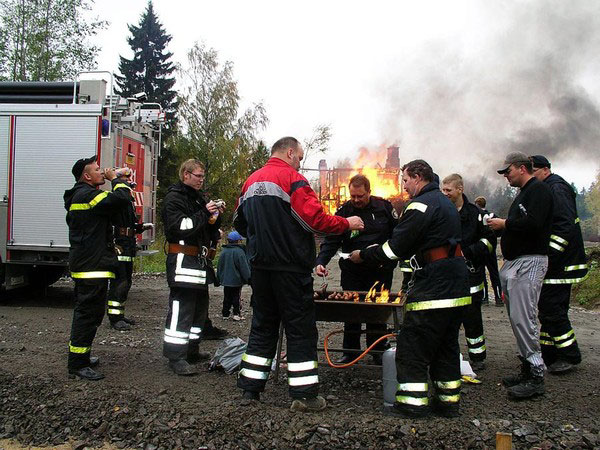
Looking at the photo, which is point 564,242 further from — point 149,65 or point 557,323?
point 149,65

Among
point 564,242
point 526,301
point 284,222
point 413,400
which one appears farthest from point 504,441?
point 564,242

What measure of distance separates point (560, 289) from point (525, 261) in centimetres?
81

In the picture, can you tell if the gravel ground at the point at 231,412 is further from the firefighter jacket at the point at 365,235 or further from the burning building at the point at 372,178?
the burning building at the point at 372,178

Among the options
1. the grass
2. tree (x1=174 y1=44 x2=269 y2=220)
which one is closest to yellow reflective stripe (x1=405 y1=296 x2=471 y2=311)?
the grass

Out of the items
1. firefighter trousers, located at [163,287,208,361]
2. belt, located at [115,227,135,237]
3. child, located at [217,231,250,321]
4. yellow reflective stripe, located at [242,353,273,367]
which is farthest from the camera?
child, located at [217,231,250,321]

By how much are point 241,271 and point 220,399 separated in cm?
371

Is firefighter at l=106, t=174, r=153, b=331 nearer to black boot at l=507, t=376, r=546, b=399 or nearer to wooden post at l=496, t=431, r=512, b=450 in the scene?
black boot at l=507, t=376, r=546, b=399

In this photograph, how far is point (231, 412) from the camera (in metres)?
4.11

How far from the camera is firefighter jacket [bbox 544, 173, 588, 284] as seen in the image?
17.6 ft

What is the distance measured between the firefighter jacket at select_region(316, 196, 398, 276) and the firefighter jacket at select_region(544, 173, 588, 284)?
157 cm

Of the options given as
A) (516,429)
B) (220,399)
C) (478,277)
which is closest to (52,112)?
(220,399)

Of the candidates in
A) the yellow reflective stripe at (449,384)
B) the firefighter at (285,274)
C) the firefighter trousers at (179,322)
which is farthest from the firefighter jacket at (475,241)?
the firefighter trousers at (179,322)

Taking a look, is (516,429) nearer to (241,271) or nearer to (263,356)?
(263,356)

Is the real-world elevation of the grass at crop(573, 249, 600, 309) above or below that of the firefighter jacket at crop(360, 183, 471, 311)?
below
